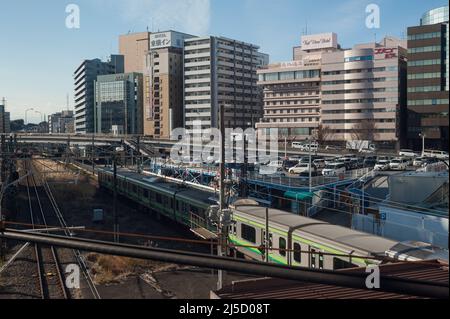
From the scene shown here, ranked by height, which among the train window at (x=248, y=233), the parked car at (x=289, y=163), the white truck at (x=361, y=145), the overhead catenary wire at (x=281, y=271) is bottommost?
the train window at (x=248, y=233)

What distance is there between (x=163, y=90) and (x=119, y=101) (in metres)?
19.3

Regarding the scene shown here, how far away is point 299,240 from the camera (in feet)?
33.8

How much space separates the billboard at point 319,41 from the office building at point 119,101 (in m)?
34.5

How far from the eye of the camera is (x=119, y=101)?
8594cm

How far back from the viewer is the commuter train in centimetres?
844

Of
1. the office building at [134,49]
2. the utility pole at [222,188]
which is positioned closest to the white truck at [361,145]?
the utility pole at [222,188]

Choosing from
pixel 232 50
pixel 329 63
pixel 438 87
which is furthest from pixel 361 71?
pixel 232 50

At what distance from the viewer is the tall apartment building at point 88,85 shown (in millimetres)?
96188

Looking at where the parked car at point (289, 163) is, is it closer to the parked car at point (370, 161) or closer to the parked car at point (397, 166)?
the parked car at point (370, 161)

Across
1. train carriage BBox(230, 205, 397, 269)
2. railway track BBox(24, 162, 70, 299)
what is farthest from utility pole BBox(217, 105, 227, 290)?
railway track BBox(24, 162, 70, 299)

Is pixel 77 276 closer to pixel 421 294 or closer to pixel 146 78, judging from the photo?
pixel 421 294

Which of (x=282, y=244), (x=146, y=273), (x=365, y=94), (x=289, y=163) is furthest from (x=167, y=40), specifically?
(x=282, y=244)

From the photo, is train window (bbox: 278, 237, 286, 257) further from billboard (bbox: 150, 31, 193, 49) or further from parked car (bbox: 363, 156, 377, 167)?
billboard (bbox: 150, 31, 193, 49)
